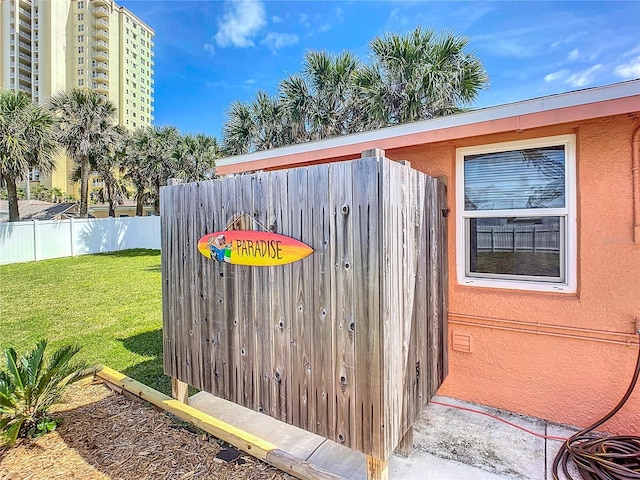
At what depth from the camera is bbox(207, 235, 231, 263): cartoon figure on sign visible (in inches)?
109

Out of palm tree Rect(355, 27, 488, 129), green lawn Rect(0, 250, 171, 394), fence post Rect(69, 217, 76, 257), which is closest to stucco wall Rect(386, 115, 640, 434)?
green lawn Rect(0, 250, 171, 394)

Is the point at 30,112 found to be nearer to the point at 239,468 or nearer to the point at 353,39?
the point at 353,39

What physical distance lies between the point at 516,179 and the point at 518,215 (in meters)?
0.34

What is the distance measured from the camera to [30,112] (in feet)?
48.7

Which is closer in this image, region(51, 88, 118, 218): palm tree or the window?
the window

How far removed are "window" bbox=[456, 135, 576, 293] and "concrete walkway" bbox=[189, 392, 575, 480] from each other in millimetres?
1269

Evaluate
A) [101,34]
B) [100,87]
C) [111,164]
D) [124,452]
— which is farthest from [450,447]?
[101,34]

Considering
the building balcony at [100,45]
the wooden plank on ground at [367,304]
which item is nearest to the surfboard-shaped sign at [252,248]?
the wooden plank on ground at [367,304]

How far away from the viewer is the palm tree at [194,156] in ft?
61.6

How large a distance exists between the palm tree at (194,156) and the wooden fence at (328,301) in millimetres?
16994

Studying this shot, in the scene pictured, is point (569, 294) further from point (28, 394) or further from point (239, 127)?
point (239, 127)

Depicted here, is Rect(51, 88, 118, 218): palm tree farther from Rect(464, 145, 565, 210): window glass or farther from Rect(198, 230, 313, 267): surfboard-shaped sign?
Rect(464, 145, 565, 210): window glass

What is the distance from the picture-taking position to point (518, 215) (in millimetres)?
3160

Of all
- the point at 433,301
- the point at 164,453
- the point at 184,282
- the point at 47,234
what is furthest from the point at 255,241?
the point at 47,234
